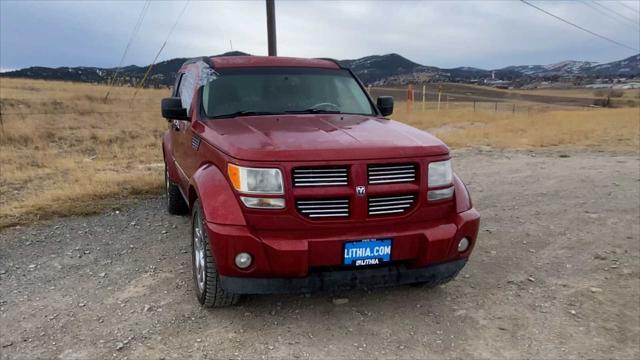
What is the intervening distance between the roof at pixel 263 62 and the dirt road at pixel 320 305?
5.84 ft

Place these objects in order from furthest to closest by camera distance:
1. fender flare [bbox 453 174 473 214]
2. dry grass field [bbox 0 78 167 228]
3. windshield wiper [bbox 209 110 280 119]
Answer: dry grass field [bbox 0 78 167 228] < windshield wiper [bbox 209 110 280 119] < fender flare [bbox 453 174 473 214]

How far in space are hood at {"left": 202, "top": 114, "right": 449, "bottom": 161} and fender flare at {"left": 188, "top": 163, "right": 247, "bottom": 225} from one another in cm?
20

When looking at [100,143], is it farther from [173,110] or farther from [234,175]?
[234,175]

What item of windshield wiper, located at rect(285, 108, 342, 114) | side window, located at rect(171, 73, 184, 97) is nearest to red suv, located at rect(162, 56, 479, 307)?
windshield wiper, located at rect(285, 108, 342, 114)

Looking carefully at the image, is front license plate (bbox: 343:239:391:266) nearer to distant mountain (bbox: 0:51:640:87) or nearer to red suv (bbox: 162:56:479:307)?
red suv (bbox: 162:56:479:307)

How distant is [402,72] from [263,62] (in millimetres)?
110222

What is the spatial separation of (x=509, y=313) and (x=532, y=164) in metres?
6.94

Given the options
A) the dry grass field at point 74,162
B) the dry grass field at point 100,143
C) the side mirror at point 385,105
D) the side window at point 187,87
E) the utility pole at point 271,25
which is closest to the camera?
the side window at point 187,87

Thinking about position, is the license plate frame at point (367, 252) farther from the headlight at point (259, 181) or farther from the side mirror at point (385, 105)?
the side mirror at point (385, 105)

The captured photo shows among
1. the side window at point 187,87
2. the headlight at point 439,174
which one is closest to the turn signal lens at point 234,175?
the headlight at point 439,174

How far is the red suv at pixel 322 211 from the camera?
3.06 m

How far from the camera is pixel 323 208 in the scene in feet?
10.2

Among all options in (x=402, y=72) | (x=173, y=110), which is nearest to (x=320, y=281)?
(x=173, y=110)

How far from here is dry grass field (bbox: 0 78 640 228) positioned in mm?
6926
